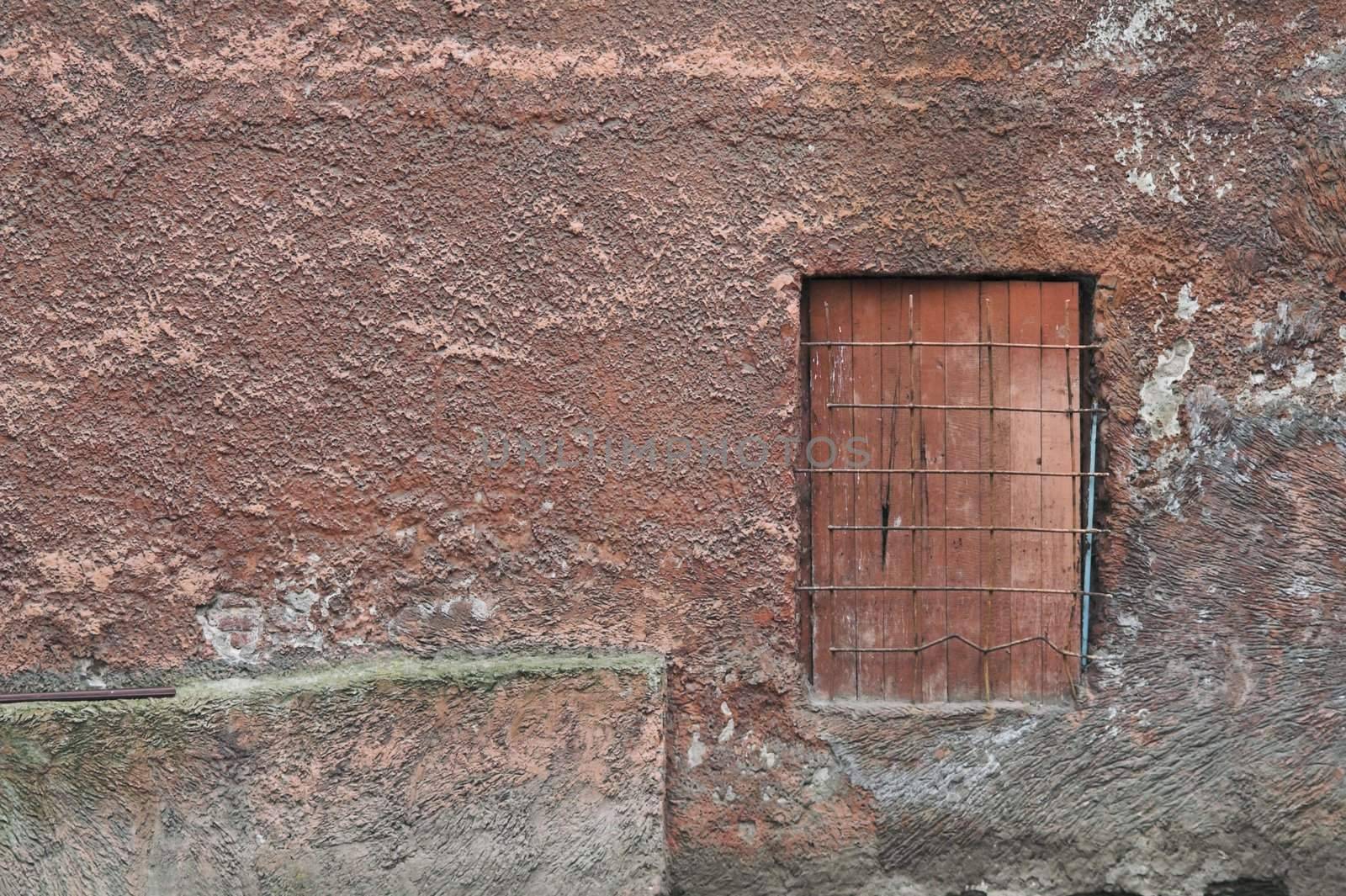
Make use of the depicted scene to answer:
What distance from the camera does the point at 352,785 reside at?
2564 millimetres

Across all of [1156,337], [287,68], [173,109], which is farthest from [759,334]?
[173,109]

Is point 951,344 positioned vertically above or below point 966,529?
above

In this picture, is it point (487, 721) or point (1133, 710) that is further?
point (1133, 710)

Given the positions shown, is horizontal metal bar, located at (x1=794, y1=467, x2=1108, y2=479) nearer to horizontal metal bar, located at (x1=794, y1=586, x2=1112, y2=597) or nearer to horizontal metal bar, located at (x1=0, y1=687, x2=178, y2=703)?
horizontal metal bar, located at (x1=794, y1=586, x2=1112, y2=597)

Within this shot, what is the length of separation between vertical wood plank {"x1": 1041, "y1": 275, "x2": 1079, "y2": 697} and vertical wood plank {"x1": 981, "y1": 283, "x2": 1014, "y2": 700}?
9 cm

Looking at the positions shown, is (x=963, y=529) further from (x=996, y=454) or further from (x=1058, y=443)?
(x=1058, y=443)

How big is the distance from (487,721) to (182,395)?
1.01m

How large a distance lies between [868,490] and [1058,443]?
47cm

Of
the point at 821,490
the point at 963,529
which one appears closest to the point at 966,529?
the point at 963,529

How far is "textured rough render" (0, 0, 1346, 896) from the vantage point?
2.64 metres

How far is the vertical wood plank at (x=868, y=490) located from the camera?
282 centimetres

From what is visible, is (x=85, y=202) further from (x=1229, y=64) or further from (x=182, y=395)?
(x=1229, y=64)

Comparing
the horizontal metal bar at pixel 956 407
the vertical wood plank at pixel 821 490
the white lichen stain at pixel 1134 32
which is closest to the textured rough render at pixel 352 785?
the vertical wood plank at pixel 821 490

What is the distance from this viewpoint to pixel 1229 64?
8.94ft
